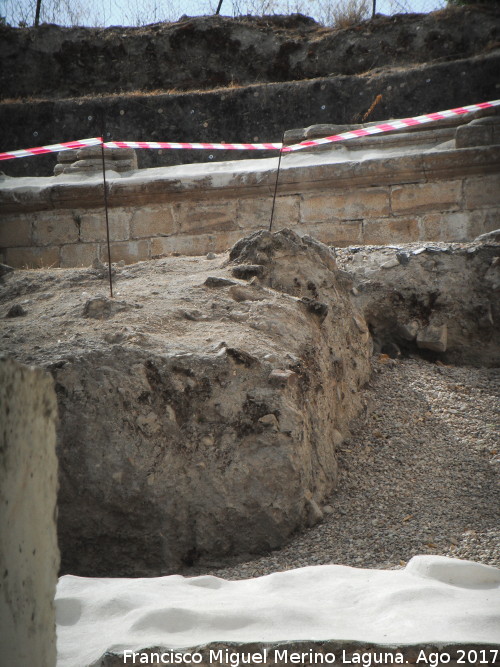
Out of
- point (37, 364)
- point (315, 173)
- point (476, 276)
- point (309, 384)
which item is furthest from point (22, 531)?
point (315, 173)

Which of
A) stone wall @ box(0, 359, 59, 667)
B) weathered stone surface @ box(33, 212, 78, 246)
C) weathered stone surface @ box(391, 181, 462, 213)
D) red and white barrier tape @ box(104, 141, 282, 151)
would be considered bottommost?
stone wall @ box(0, 359, 59, 667)

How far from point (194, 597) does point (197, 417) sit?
0.71 meters

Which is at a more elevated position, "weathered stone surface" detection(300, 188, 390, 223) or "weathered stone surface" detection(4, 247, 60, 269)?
"weathered stone surface" detection(300, 188, 390, 223)

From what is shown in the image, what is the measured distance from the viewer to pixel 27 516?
1210 millimetres

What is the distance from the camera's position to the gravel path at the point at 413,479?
2.30m

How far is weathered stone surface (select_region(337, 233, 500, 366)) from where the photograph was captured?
4.10m

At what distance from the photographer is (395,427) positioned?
3252mm

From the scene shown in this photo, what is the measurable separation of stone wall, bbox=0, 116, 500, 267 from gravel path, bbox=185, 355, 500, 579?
11.2ft

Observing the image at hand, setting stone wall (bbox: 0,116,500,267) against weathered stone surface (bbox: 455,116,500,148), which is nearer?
weathered stone surface (bbox: 455,116,500,148)

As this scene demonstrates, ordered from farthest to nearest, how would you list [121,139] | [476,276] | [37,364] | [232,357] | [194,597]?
1. [121,139]
2. [476,276]
3. [232,357]
4. [37,364]
5. [194,597]

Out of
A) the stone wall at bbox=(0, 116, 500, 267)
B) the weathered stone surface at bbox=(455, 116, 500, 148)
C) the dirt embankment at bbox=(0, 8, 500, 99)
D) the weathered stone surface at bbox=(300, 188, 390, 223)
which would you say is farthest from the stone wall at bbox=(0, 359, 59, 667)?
the dirt embankment at bbox=(0, 8, 500, 99)

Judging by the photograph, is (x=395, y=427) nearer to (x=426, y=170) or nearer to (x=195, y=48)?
(x=426, y=170)

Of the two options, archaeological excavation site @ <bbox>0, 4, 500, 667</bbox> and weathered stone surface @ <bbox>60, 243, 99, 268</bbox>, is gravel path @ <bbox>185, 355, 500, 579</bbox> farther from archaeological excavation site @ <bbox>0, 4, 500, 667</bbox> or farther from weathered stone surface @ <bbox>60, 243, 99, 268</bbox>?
weathered stone surface @ <bbox>60, 243, 99, 268</bbox>

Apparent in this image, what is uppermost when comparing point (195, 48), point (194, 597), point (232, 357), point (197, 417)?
point (195, 48)
